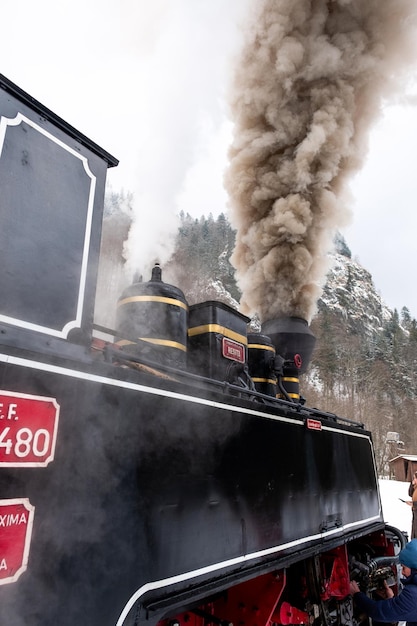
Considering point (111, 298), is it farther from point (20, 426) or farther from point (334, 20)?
point (334, 20)

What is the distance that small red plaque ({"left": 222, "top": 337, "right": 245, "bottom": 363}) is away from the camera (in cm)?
336

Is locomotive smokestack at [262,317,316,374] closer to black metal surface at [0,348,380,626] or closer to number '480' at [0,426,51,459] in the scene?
black metal surface at [0,348,380,626]

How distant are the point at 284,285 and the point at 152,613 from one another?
5.21 meters

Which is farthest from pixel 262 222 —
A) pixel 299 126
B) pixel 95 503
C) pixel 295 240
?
pixel 95 503

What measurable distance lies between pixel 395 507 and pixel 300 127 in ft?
36.3

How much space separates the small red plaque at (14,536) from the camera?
118cm

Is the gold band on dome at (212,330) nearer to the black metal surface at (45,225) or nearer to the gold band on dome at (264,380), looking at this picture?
the gold band on dome at (264,380)

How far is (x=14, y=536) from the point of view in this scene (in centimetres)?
122

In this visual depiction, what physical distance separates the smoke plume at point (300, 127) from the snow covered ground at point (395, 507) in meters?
5.51

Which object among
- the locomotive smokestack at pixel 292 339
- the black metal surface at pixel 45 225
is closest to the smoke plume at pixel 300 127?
the locomotive smokestack at pixel 292 339

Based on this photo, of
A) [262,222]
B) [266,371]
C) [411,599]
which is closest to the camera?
[411,599]

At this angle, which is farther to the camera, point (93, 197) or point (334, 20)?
point (334, 20)

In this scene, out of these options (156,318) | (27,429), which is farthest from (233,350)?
(27,429)

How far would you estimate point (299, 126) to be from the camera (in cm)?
740
